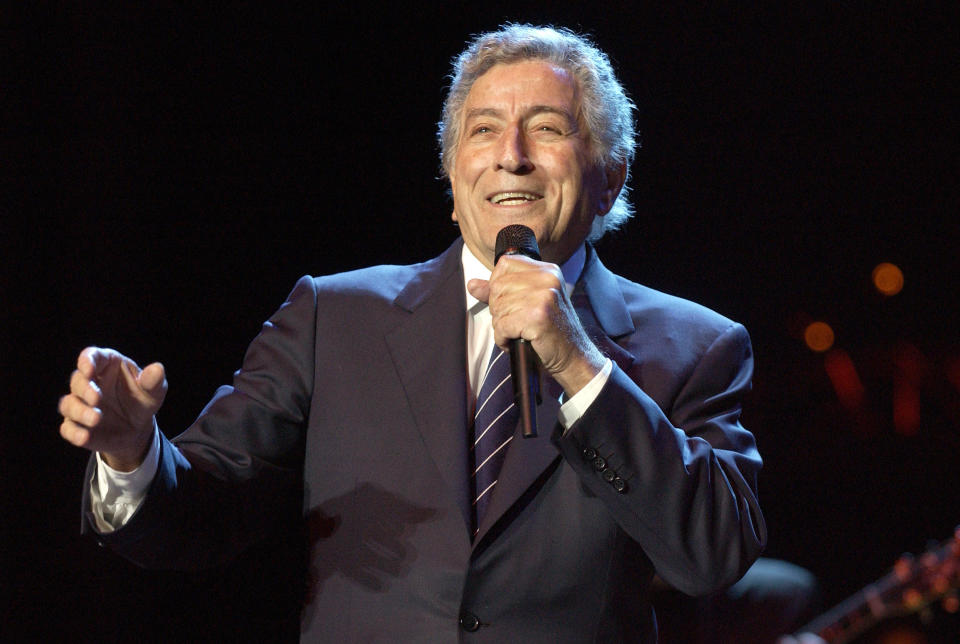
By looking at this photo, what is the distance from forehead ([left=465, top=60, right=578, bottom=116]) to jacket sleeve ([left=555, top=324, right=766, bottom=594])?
2.19 ft

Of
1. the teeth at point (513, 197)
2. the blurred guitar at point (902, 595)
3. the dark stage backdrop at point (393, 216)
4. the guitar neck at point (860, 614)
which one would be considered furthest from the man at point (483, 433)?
the guitar neck at point (860, 614)

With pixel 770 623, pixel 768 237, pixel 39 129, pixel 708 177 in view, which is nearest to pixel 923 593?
pixel 770 623

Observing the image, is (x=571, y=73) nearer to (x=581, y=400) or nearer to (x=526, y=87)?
(x=526, y=87)

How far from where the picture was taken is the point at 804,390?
181 inches

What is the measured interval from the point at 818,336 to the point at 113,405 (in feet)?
12.0

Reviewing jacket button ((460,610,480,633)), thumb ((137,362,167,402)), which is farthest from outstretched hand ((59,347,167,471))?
jacket button ((460,610,480,633))

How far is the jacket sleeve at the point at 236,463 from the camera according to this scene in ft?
5.26

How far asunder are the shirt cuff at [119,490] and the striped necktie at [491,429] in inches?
21.8

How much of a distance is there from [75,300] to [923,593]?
10.9 ft

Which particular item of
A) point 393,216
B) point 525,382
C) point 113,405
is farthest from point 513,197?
point 393,216

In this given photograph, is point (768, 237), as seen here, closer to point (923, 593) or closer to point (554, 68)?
point (923, 593)

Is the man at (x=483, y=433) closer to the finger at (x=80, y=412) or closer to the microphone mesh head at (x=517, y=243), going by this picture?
the finger at (x=80, y=412)

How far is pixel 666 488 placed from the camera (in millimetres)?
1594

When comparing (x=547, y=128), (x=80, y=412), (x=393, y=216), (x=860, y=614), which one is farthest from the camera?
(x=860, y=614)
